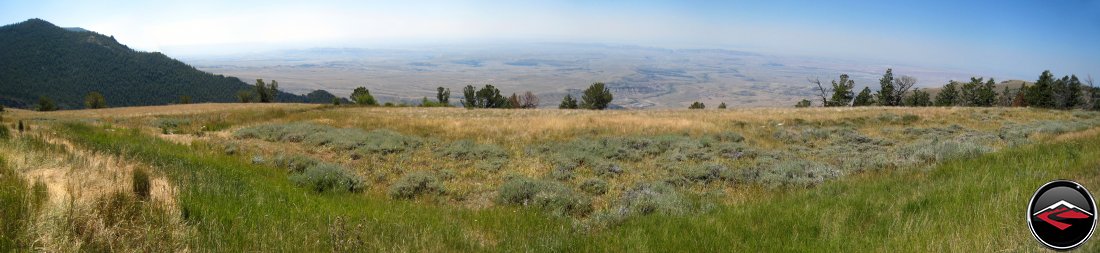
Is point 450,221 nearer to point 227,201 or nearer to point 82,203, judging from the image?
point 227,201

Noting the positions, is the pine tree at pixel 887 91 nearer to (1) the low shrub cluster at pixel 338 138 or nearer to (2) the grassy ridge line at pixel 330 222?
(1) the low shrub cluster at pixel 338 138

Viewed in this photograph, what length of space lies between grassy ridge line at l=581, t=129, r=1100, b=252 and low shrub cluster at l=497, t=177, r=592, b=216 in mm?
1774

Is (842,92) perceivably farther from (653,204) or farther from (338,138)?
(653,204)

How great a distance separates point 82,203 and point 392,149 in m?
10.2

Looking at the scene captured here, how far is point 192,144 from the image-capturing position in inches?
513

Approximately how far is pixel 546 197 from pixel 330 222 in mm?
3599

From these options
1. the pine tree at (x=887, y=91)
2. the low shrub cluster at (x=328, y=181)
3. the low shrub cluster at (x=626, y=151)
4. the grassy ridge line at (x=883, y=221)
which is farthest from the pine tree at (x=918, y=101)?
the low shrub cluster at (x=328, y=181)

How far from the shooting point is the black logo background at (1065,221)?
2.51 meters

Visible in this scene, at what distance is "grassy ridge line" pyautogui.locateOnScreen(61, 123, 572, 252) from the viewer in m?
4.40

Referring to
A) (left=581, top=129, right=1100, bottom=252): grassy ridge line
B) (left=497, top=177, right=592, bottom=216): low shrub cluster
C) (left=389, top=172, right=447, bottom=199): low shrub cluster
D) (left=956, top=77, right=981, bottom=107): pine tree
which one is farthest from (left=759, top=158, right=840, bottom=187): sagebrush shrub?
(left=956, top=77, right=981, bottom=107): pine tree

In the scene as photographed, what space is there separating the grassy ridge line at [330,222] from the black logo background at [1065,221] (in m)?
3.49

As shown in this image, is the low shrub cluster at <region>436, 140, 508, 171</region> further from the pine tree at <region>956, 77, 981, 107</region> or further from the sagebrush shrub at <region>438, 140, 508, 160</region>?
the pine tree at <region>956, 77, 981, 107</region>

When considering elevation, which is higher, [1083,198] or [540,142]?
[1083,198]

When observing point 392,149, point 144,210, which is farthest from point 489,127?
point 144,210
